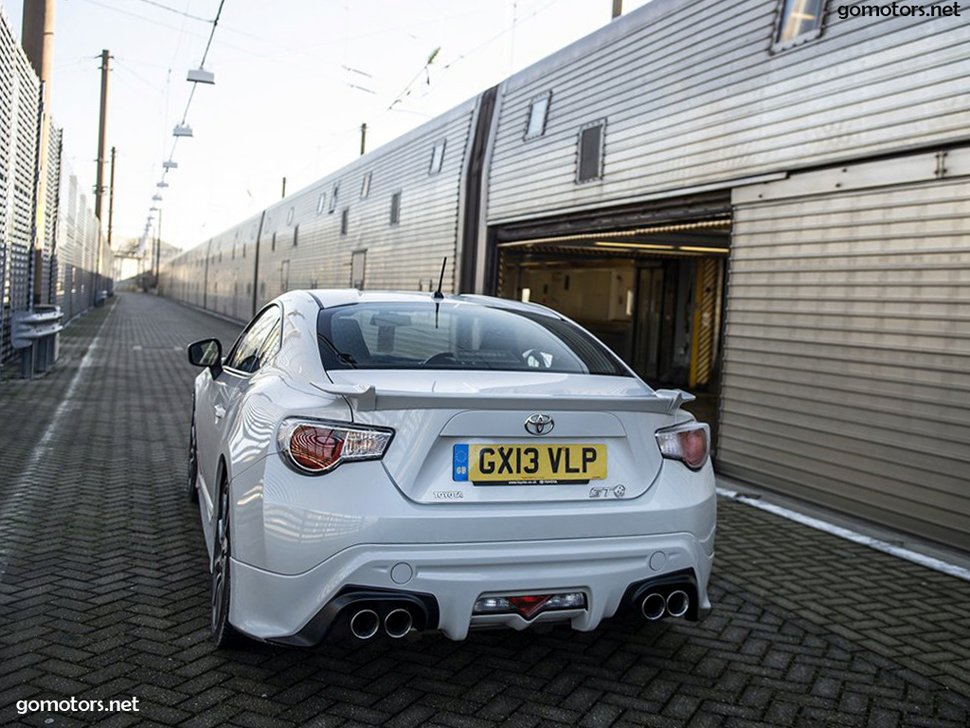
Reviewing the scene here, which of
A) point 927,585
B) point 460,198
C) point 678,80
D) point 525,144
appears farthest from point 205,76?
point 927,585

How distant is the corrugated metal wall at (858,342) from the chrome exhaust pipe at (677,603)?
10.5 feet

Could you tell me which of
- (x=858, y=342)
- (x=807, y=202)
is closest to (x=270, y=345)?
(x=858, y=342)

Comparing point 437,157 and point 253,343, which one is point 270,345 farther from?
point 437,157

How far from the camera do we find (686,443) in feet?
10.5

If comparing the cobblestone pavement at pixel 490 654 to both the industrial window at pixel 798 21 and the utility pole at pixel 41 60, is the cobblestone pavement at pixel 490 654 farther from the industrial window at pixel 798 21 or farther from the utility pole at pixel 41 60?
the utility pole at pixel 41 60

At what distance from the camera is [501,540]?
2.80 metres

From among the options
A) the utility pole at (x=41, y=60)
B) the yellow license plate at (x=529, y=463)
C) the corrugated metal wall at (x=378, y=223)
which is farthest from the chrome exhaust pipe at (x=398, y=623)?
the utility pole at (x=41, y=60)

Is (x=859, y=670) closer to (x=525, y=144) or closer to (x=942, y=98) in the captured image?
(x=942, y=98)

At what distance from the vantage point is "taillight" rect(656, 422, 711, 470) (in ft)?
10.3

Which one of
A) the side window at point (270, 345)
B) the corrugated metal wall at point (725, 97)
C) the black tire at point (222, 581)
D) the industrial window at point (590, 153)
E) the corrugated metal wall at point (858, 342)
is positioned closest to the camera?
the black tire at point (222, 581)

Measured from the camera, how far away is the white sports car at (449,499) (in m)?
2.72

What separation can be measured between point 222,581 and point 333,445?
0.90m

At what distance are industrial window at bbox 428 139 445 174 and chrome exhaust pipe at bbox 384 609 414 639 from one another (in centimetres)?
1243

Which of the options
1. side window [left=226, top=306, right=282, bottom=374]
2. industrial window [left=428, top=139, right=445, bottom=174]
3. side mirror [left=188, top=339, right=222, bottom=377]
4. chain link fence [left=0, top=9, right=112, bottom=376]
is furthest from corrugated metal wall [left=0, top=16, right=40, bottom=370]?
side window [left=226, top=306, right=282, bottom=374]
